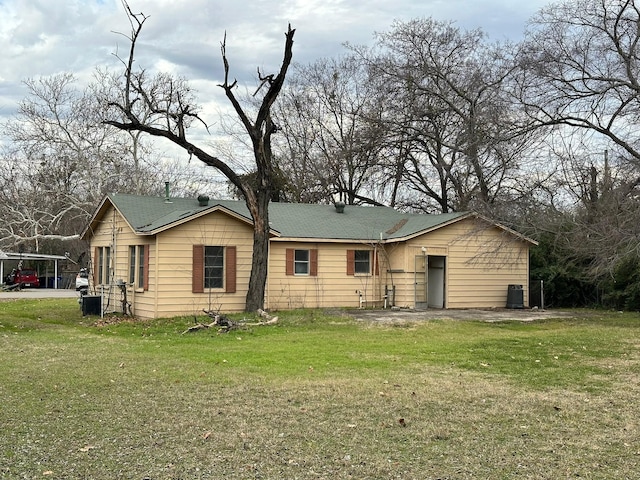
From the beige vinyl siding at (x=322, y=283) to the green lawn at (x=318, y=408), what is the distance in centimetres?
742

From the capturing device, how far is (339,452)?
228 inches

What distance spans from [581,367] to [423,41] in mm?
21024

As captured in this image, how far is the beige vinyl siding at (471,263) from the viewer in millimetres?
22312

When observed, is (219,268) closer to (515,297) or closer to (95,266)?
(95,266)

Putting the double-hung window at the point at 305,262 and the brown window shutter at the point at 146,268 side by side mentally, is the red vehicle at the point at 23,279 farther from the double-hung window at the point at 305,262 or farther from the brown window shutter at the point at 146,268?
the double-hung window at the point at 305,262

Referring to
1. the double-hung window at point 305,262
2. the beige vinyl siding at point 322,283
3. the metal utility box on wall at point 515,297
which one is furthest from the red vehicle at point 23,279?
the metal utility box on wall at point 515,297

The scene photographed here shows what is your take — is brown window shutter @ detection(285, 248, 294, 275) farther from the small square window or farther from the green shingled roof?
the small square window

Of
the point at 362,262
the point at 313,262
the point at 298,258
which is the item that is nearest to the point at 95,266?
the point at 298,258

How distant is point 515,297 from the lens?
23.2 m

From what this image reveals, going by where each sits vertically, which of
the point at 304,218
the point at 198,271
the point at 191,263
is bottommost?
the point at 198,271

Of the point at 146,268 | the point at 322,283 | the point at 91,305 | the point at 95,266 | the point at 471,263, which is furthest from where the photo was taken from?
the point at 95,266

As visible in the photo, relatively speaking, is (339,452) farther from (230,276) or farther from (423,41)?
(423,41)

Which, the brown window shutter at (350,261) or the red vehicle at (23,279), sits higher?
the brown window shutter at (350,261)

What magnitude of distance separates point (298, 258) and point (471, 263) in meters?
5.79
